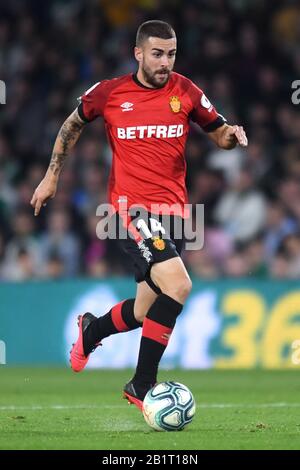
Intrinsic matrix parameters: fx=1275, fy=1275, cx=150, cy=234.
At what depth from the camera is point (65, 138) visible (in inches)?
335

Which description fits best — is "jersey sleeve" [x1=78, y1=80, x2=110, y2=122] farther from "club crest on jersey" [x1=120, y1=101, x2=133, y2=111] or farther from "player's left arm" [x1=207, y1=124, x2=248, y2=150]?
"player's left arm" [x1=207, y1=124, x2=248, y2=150]

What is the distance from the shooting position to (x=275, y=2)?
16.4 metres

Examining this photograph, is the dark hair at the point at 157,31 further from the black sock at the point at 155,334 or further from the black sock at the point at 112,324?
the black sock at the point at 112,324

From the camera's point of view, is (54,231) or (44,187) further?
(54,231)

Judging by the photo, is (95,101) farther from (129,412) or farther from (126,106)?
(129,412)

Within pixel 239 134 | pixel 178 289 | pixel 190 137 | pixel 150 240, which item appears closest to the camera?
pixel 178 289

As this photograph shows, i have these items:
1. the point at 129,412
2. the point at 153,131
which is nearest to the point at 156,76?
the point at 153,131

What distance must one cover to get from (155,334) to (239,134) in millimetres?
1352

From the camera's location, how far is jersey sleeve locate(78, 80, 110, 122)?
8250mm

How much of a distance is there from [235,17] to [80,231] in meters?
3.62

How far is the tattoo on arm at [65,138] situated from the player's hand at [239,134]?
3.27ft

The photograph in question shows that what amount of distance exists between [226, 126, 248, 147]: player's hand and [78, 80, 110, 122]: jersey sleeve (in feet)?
2.71
